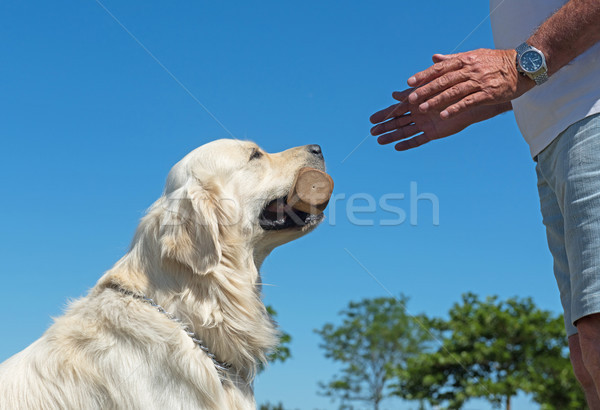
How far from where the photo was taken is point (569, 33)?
8.26 ft

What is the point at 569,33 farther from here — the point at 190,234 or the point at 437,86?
the point at 190,234

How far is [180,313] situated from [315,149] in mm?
1718

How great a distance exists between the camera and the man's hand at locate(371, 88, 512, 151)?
3.59 metres

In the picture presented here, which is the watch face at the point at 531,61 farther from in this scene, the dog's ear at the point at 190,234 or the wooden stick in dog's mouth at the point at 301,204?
the dog's ear at the point at 190,234

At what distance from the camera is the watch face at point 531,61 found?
256cm

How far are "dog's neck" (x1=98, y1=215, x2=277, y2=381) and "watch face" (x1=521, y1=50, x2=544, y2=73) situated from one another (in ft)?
7.04

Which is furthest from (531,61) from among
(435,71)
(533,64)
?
(435,71)

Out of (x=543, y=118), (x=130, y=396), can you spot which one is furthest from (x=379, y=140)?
(x=130, y=396)

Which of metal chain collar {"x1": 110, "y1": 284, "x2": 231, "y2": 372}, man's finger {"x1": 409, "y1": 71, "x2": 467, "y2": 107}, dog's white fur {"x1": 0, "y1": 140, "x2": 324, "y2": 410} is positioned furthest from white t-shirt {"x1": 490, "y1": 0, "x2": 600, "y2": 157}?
metal chain collar {"x1": 110, "y1": 284, "x2": 231, "y2": 372}

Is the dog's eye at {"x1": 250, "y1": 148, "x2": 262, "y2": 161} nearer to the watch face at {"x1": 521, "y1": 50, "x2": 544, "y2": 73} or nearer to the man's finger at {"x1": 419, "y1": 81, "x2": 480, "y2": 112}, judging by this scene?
the man's finger at {"x1": 419, "y1": 81, "x2": 480, "y2": 112}

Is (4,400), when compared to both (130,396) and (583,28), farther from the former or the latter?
(583,28)

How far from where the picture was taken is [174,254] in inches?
136

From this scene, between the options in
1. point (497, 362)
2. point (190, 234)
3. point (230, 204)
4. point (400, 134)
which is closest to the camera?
point (190, 234)

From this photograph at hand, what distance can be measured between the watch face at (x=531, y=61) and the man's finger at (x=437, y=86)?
10.7 inches
